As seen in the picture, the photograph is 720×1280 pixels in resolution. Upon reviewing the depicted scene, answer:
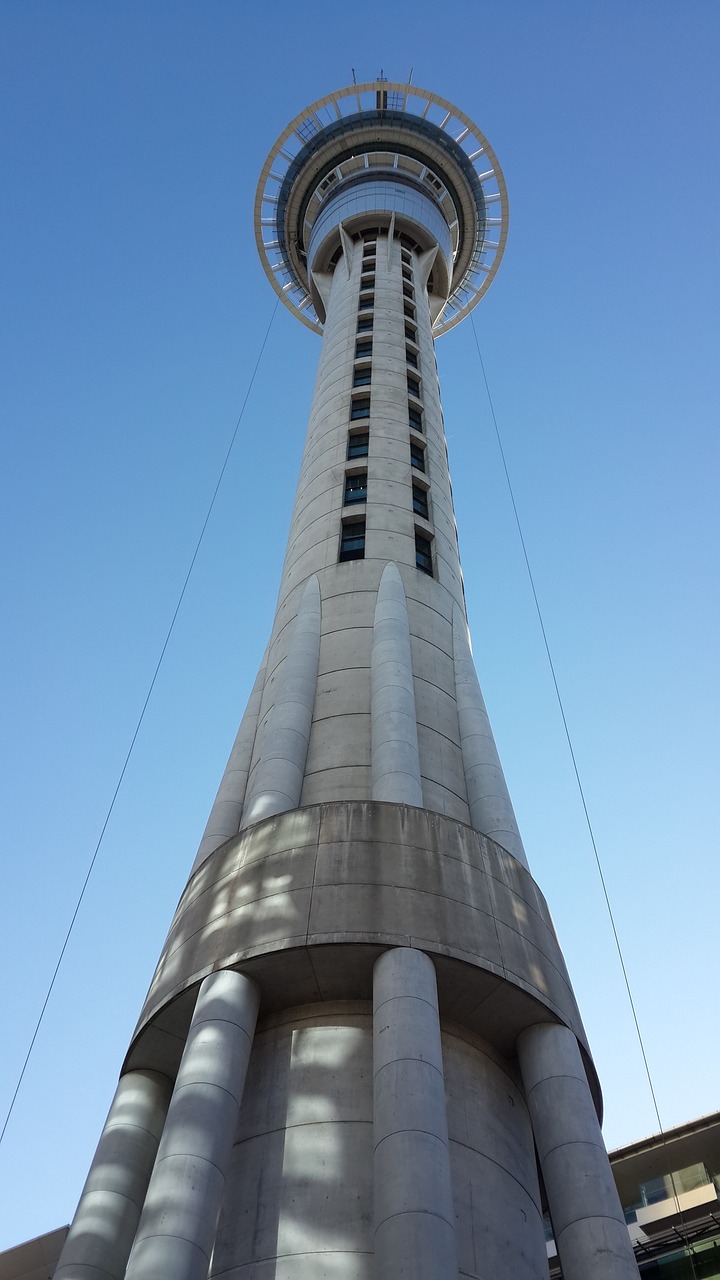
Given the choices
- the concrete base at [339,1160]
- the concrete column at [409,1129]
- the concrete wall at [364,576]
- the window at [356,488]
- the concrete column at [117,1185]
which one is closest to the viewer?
the concrete column at [409,1129]

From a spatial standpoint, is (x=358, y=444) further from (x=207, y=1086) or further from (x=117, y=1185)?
(x=117, y=1185)

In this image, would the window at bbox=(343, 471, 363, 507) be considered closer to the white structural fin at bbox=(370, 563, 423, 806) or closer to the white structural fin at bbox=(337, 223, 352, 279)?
the white structural fin at bbox=(370, 563, 423, 806)

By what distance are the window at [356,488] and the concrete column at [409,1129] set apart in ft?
66.0

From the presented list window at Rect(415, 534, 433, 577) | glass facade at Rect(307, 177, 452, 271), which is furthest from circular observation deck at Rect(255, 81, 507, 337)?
window at Rect(415, 534, 433, 577)

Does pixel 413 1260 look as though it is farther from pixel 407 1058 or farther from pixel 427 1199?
pixel 407 1058

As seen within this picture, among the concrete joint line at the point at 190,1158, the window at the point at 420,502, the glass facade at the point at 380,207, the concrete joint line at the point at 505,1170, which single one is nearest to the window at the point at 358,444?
the window at the point at 420,502

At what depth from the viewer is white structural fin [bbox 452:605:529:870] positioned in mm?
23703

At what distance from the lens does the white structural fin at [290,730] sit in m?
23.0

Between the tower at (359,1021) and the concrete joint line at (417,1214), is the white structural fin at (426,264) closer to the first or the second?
the tower at (359,1021)

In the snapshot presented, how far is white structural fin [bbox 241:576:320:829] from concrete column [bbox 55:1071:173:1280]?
5808 mm

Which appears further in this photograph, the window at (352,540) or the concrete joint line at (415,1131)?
the window at (352,540)

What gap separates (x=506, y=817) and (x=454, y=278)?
50.2 m

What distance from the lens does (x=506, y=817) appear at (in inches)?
947

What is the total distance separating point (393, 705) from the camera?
81.3 ft
